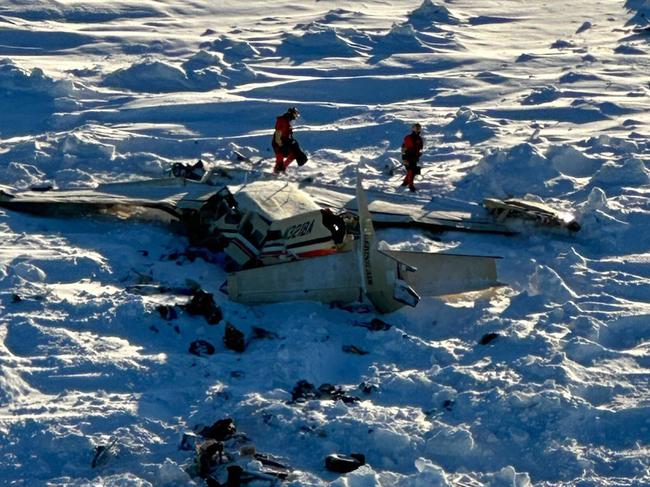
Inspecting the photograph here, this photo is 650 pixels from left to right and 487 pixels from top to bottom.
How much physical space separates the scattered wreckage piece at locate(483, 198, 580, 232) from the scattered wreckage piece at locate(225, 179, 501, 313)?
2.97 m

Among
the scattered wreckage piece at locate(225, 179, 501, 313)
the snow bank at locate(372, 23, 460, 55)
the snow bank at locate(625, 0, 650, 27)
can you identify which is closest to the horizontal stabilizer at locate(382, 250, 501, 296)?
the scattered wreckage piece at locate(225, 179, 501, 313)

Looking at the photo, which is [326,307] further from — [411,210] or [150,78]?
[150,78]

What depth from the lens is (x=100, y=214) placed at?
17109 mm

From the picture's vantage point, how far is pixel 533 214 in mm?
17141

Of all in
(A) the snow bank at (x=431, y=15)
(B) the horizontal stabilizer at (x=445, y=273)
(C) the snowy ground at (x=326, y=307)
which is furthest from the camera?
(A) the snow bank at (x=431, y=15)

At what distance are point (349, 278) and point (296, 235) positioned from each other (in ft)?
3.29

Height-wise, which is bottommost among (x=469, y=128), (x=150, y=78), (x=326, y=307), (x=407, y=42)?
(x=326, y=307)

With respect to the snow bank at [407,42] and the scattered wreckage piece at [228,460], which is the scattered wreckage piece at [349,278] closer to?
the scattered wreckage piece at [228,460]

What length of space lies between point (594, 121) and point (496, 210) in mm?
7501

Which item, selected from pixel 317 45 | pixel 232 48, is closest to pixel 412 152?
pixel 232 48

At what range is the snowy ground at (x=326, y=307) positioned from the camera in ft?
37.2

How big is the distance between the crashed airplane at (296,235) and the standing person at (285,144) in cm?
217

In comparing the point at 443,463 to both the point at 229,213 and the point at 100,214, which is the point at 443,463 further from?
the point at 100,214

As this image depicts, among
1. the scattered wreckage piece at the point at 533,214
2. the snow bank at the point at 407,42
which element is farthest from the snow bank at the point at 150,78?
the scattered wreckage piece at the point at 533,214
